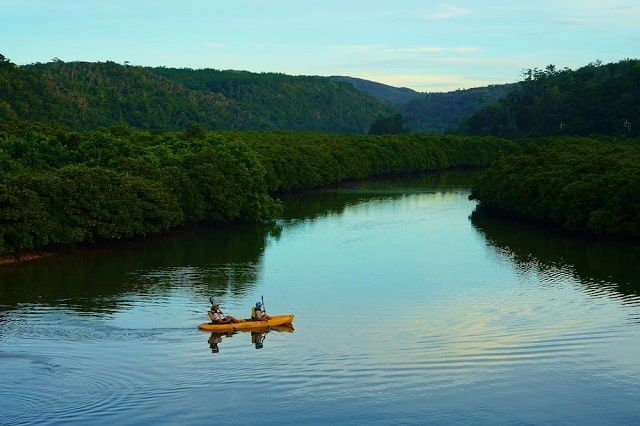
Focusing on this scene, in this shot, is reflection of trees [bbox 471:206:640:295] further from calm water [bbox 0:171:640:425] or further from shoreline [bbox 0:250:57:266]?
shoreline [bbox 0:250:57:266]

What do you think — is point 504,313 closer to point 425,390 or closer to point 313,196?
point 425,390

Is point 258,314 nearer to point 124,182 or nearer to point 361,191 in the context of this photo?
point 124,182

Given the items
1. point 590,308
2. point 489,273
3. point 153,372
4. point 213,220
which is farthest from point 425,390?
point 213,220

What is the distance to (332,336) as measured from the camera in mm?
41875

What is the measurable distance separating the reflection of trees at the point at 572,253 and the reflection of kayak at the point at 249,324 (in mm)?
19716

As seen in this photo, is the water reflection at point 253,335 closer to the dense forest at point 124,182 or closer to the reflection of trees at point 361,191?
the dense forest at point 124,182

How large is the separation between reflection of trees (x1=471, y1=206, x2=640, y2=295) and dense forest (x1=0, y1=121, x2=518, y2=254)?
21616mm

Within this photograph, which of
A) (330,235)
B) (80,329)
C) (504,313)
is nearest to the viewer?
(80,329)

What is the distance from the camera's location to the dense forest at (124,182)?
60656 mm

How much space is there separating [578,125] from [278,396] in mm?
143593

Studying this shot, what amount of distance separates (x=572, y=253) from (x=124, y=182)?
32632 millimetres

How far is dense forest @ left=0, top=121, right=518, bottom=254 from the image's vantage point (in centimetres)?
6066

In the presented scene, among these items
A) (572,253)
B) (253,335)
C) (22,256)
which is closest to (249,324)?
(253,335)

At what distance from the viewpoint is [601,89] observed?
17238 centimetres
